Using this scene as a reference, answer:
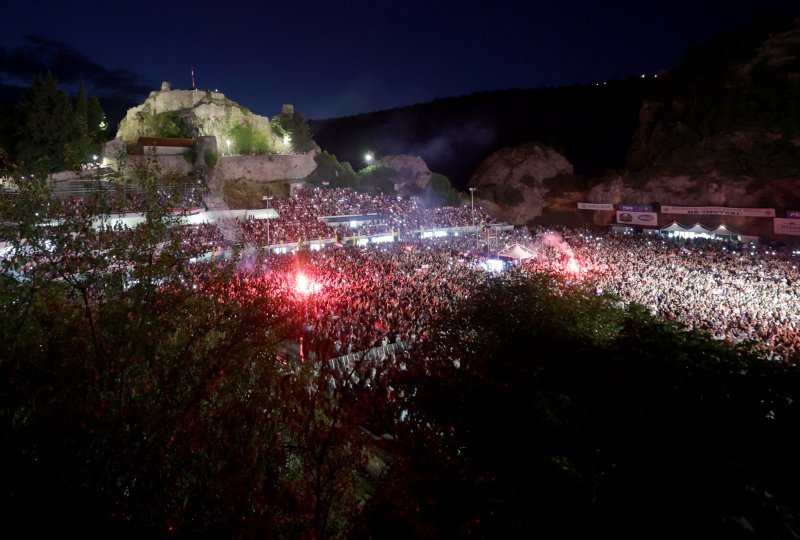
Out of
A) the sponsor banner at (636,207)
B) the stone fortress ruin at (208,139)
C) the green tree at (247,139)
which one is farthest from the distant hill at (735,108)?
the green tree at (247,139)

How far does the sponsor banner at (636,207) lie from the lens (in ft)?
135

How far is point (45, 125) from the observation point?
30000mm

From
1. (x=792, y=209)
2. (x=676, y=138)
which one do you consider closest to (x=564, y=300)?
(x=792, y=209)

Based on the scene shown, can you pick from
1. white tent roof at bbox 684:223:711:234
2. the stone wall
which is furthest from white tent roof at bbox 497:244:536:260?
the stone wall

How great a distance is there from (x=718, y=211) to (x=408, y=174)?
3012 cm

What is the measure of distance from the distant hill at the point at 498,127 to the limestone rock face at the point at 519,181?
4252 millimetres

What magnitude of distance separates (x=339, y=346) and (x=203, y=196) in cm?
2790

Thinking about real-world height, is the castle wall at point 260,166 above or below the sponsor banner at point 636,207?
above

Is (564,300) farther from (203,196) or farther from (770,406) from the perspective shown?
(203,196)

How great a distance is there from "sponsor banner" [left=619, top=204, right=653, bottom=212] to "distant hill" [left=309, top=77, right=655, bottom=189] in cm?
1490

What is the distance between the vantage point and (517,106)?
93.9 metres

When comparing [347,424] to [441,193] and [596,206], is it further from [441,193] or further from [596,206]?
[596,206]

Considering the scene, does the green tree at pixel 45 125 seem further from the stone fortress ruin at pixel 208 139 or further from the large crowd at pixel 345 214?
the large crowd at pixel 345 214

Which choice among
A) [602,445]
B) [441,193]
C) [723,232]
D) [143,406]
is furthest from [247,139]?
[602,445]
